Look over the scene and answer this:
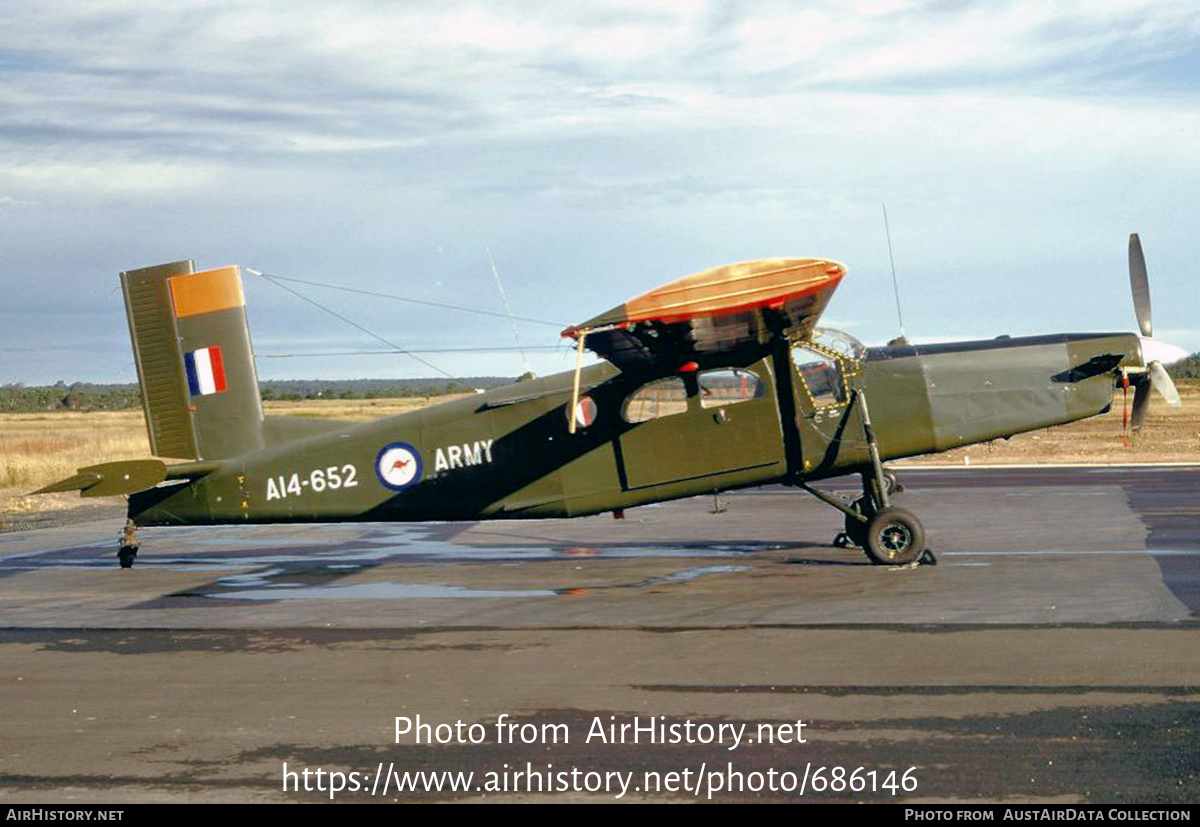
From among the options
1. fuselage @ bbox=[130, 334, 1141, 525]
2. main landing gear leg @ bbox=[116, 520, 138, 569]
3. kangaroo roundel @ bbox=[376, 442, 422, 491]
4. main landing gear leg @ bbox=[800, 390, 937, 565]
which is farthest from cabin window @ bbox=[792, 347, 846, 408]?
main landing gear leg @ bbox=[116, 520, 138, 569]

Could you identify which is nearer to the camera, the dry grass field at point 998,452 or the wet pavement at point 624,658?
the wet pavement at point 624,658

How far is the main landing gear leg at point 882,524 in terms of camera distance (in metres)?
14.6

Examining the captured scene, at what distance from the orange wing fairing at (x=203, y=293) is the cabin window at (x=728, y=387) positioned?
644cm

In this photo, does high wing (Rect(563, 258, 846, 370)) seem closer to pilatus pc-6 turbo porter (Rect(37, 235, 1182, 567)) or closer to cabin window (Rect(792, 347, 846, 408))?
pilatus pc-6 turbo porter (Rect(37, 235, 1182, 567))

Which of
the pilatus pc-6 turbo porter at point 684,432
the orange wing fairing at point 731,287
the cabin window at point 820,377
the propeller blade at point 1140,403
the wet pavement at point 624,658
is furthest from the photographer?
the propeller blade at point 1140,403

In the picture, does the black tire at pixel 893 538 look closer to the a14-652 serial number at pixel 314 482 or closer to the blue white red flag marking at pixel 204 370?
the a14-652 serial number at pixel 314 482

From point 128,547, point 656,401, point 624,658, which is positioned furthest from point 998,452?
point 624,658

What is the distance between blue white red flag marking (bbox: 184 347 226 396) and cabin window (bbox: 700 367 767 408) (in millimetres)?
6325

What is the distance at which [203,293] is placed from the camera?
1677 cm

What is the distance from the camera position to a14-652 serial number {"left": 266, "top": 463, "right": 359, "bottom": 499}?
1585 cm

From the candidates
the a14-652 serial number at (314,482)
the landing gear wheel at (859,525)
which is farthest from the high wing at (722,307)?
the a14-652 serial number at (314,482)
